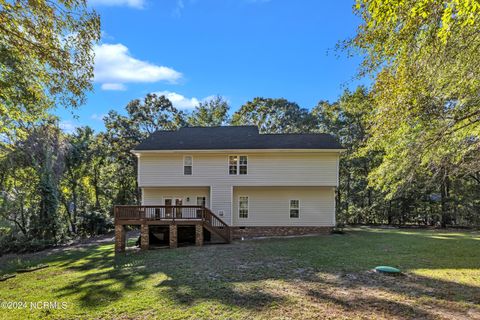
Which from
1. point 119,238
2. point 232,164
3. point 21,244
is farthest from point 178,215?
point 21,244

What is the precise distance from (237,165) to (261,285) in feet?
34.2

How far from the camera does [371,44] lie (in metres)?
6.13

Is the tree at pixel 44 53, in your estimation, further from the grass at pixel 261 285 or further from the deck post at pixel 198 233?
the deck post at pixel 198 233

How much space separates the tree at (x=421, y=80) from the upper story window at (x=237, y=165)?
8.87 m

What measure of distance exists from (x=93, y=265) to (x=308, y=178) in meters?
11.2

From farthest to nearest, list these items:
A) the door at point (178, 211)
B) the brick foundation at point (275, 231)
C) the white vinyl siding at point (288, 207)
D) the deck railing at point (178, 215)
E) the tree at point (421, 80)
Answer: the white vinyl siding at point (288, 207) → the brick foundation at point (275, 231) → the door at point (178, 211) → the deck railing at point (178, 215) → the tree at point (421, 80)

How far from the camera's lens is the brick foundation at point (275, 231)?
55.5 ft

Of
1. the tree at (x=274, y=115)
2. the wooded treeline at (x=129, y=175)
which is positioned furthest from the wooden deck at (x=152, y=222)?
the tree at (x=274, y=115)

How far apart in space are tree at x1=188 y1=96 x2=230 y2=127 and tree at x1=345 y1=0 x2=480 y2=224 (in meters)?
25.3

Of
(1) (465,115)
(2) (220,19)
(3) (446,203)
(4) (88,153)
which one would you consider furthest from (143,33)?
(3) (446,203)

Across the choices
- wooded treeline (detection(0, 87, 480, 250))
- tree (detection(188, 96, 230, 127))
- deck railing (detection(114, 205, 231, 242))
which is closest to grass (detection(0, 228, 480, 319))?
deck railing (detection(114, 205, 231, 242))

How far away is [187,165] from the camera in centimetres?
1703

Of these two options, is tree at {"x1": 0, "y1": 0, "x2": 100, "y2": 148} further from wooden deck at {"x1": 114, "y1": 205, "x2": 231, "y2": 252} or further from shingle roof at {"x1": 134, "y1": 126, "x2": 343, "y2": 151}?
shingle roof at {"x1": 134, "y1": 126, "x2": 343, "y2": 151}

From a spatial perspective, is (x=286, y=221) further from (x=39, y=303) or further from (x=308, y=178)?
(x=39, y=303)
